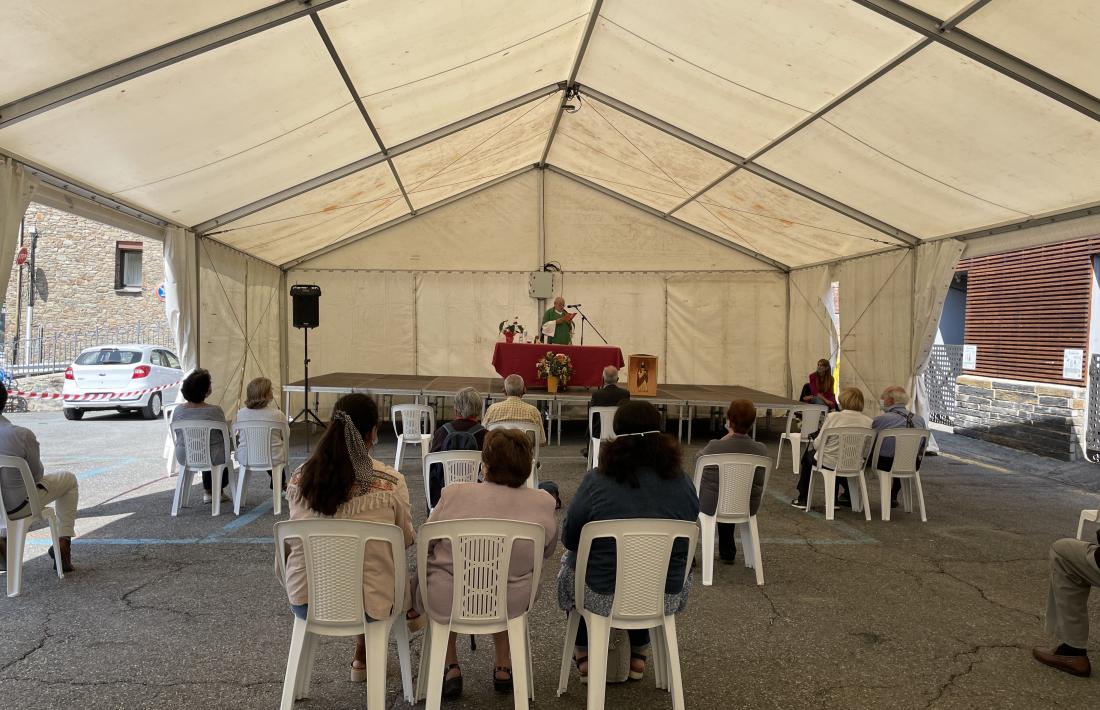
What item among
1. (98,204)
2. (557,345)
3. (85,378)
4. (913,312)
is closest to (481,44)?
(98,204)

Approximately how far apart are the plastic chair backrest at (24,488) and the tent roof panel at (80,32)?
2040 mm

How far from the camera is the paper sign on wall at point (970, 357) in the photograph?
35.2ft

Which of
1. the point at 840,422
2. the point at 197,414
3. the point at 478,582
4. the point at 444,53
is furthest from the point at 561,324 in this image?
the point at 478,582

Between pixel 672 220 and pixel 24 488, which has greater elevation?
pixel 672 220

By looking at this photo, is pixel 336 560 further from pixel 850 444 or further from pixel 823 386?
pixel 823 386

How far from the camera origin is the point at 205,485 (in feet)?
17.9

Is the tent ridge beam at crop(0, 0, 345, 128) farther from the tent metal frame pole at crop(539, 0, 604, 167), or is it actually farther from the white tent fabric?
the tent metal frame pole at crop(539, 0, 604, 167)

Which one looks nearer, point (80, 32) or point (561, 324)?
point (80, 32)

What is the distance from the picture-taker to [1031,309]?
9719 mm

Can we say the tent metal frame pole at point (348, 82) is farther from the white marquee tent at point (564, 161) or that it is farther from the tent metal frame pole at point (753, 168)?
the tent metal frame pole at point (753, 168)

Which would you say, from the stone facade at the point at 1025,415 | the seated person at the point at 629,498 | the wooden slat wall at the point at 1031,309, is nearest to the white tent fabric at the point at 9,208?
the seated person at the point at 629,498

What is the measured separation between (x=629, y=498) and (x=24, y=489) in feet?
10.1

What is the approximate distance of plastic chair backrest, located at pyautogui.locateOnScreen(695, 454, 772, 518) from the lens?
387 centimetres

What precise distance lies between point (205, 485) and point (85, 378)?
261 inches
